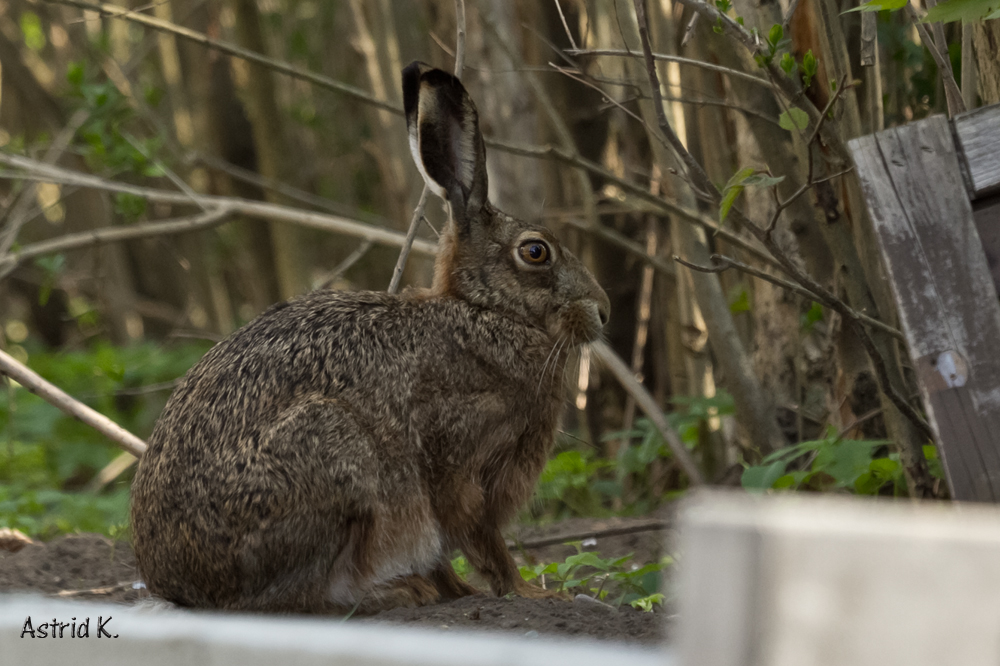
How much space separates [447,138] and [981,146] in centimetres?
195

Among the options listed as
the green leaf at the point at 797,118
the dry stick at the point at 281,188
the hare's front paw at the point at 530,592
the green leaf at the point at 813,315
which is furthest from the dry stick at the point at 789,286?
the dry stick at the point at 281,188

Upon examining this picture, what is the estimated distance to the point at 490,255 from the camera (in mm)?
3814

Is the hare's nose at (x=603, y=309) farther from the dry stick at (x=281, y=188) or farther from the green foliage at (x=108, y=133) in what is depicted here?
the dry stick at (x=281, y=188)

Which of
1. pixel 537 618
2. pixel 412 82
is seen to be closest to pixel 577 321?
pixel 412 82

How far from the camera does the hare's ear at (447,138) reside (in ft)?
11.7

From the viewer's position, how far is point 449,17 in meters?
7.63

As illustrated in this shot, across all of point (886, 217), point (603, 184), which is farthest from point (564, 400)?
point (603, 184)

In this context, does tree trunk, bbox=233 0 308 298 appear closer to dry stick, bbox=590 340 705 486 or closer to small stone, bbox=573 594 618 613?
dry stick, bbox=590 340 705 486

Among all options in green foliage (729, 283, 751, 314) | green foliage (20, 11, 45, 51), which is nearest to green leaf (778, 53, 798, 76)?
green foliage (729, 283, 751, 314)

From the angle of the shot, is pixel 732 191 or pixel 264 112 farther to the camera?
pixel 264 112

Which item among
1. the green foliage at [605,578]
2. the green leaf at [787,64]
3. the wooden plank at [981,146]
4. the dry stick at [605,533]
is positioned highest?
the green leaf at [787,64]

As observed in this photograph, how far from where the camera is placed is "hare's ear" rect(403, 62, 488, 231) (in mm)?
3570

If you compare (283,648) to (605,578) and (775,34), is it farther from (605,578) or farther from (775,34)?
(605,578)

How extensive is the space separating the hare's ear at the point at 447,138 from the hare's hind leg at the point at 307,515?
104cm
